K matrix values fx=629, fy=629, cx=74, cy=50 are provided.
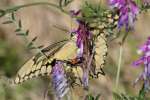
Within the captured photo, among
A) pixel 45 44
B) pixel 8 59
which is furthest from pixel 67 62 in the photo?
pixel 45 44

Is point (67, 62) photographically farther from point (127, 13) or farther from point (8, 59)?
point (8, 59)

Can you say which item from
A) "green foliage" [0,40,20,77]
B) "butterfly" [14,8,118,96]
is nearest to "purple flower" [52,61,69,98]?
"butterfly" [14,8,118,96]

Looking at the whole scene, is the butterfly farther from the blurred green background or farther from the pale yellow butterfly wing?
the blurred green background

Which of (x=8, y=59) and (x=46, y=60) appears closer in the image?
(x=46, y=60)

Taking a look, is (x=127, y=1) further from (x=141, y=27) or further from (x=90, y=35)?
(x=141, y=27)

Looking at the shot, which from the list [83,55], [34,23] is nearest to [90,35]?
[83,55]
